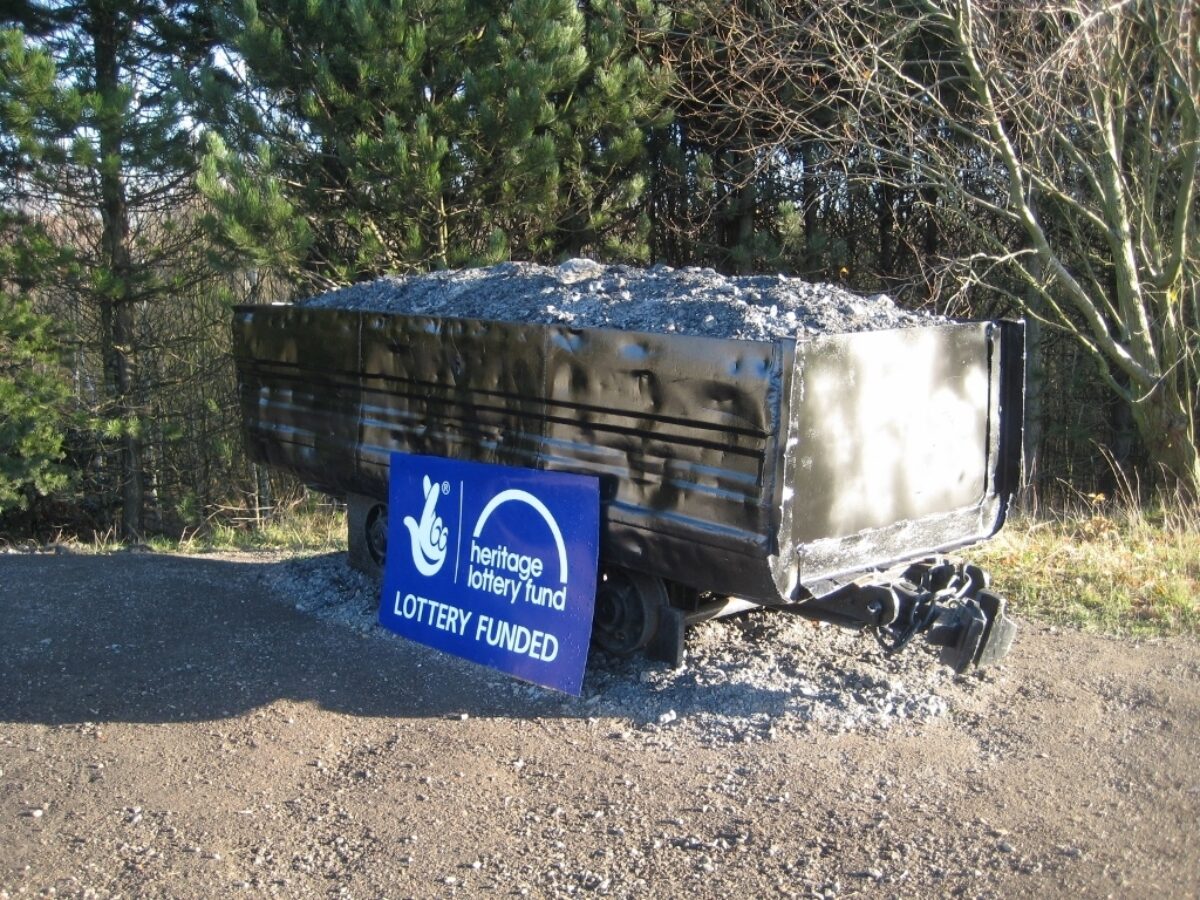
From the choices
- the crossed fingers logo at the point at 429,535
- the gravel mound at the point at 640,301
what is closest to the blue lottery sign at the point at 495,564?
the crossed fingers logo at the point at 429,535

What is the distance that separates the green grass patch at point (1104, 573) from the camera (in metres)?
6.55

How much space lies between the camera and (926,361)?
5184mm

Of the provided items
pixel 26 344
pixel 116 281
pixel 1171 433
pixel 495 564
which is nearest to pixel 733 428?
pixel 495 564

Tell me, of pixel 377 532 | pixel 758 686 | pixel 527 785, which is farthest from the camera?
pixel 377 532

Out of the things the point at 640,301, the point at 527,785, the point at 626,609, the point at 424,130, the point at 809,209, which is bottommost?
the point at 527,785

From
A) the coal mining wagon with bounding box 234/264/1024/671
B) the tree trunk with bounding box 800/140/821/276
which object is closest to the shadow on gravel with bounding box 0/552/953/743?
the coal mining wagon with bounding box 234/264/1024/671

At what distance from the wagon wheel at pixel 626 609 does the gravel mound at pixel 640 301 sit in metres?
1.20

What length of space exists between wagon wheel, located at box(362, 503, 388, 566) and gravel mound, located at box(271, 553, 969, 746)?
68cm

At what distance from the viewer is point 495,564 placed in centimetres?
589

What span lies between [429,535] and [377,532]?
3.08 feet

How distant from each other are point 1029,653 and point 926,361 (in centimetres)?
175

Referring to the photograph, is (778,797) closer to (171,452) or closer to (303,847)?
(303,847)

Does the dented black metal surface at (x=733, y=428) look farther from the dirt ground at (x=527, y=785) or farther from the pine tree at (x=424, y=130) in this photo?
the pine tree at (x=424, y=130)

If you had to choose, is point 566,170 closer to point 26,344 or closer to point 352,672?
point 26,344
